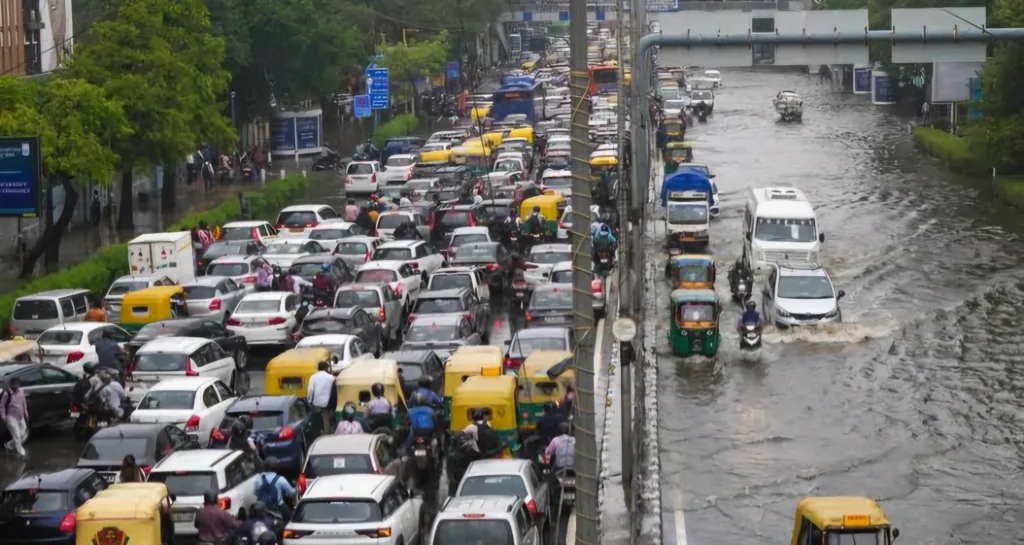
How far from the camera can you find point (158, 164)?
48812mm

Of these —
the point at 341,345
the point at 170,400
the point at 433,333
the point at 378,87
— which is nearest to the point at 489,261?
the point at 433,333

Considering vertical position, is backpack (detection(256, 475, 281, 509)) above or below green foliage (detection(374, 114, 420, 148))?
below

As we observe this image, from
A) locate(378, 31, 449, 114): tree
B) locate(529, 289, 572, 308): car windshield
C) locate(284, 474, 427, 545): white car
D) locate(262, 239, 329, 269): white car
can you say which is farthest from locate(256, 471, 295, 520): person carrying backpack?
locate(378, 31, 449, 114): tree

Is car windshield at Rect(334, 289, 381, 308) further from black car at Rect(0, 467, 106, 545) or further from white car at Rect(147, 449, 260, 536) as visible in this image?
black car at Rect(0, 467, 106, 545)

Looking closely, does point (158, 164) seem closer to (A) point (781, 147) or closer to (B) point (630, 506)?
(B) point (630, 506)

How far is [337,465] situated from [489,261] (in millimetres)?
18482

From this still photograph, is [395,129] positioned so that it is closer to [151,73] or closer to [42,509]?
[151,73]

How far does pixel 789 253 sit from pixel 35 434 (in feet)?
68.1

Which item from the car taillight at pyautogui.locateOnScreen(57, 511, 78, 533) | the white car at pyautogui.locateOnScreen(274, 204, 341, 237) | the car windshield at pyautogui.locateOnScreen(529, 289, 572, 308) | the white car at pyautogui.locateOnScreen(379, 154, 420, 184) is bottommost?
the car taillight at pyautogui.locateOnScreen(57, 511, 78, 533)

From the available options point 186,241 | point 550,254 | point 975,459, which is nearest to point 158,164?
point 186,241

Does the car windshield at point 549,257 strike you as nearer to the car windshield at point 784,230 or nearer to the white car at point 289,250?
the white car at point 289,250

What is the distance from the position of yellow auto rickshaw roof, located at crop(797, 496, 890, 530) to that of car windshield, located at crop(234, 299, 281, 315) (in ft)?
50.8

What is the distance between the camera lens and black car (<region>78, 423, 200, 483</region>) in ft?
68.1

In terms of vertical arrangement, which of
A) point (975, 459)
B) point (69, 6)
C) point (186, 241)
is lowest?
point (975, 459)
